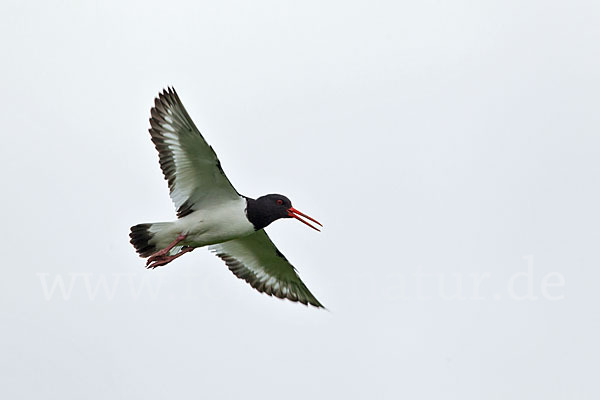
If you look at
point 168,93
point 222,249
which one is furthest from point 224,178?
point 222,249

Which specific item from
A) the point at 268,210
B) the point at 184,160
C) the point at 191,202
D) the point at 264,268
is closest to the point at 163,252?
the point at 191,202

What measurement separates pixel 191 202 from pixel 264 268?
9.12ft

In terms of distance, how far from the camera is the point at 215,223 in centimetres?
1625

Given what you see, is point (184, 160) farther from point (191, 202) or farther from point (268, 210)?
point (268, 210)

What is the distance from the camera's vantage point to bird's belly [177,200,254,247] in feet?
53.4

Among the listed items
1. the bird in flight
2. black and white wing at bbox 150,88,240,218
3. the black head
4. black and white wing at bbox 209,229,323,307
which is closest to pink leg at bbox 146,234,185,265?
the bird in flight

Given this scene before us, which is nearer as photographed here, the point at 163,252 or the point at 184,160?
the point at 184,160

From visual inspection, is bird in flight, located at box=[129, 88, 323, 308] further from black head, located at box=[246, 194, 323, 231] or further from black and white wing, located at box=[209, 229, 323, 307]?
black and white wing, located at box=[209, 229, 323, 307]

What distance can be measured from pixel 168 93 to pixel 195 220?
2.19 m

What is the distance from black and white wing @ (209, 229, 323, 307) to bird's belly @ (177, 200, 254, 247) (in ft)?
5.44

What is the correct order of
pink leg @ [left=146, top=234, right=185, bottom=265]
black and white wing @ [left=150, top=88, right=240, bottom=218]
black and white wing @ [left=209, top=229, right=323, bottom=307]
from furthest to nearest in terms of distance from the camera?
1. black and white wing @ [left=209, top=229, right=323, bottom=307]
2. pink leg @ [left=146, top=234, right=185, bottom=265]
3. black and white wing @ [left=150, top=88, right=240, bottom=218]

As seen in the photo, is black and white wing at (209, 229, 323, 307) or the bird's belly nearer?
the bird's belly

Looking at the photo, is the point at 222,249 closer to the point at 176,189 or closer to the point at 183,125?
the point at 176,189

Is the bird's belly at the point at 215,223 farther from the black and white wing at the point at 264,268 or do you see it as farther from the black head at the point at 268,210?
the black and white wing at the point at 264,268
